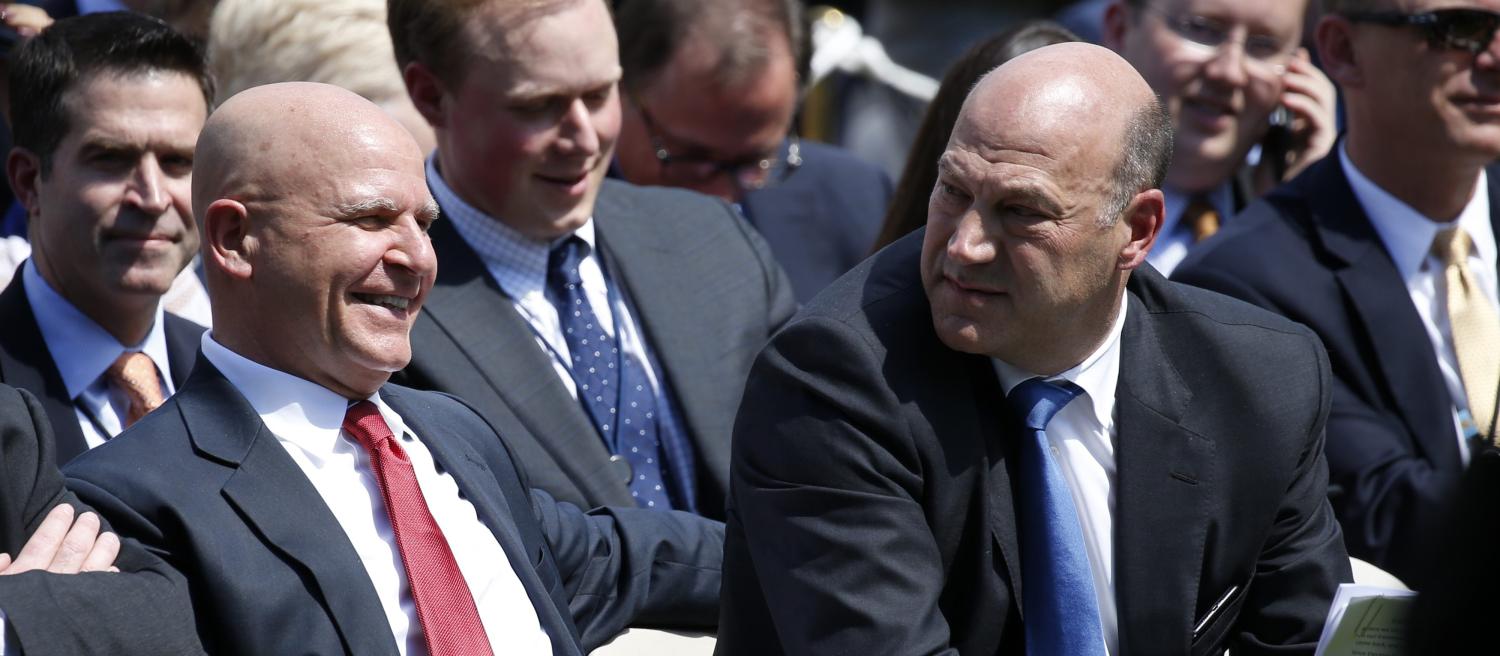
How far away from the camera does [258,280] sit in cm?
285

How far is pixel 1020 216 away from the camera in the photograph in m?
2.91

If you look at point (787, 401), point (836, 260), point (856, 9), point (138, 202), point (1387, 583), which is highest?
point (787, 401)

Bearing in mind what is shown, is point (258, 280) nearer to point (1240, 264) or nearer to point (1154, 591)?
point (1154, 591)

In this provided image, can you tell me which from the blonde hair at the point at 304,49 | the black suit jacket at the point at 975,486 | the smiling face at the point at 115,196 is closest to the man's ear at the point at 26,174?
the smiling face at the point at 115,196

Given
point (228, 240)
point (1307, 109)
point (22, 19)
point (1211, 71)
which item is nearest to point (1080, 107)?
point (228, 240)

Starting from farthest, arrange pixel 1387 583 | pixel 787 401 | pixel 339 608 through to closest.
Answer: pixel 1387 583 < pixel 787 401 < pixel 339 608

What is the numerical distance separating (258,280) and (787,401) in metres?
0.86

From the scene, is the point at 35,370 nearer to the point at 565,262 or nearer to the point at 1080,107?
the point at 565,262

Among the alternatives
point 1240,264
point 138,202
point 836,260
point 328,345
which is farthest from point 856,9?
point 328,345

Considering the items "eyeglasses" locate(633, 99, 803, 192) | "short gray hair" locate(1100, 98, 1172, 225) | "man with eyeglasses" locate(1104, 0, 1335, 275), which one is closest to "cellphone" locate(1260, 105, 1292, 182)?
"man with eyeglasses" locate(1104, 0, 1335, 275)

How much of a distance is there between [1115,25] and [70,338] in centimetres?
300

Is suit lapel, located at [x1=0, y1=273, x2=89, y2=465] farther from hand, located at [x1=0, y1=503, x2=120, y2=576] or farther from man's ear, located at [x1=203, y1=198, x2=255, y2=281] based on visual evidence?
hand, located at [x1=0, y1=503, x2=120, y2=576]

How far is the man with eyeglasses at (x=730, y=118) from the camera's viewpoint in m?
5.03

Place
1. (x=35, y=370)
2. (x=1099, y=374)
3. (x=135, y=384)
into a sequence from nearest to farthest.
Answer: (x=1099, y=374) → (x=35, y=370) → (x=135, y=384)
